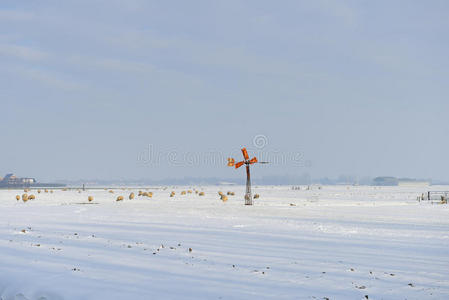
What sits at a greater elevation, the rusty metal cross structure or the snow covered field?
the rusty metal cross structure

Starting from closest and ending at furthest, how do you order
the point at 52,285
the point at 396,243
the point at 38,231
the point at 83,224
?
1. the point at 52,285
2. the point at 396,243
3. the point at 38,231
4. the point at 83,224

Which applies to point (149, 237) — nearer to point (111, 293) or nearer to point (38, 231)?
point (38, 231)

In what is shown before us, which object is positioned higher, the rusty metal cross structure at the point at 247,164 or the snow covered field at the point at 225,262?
the rusty metal cross structure at the point at 247,164

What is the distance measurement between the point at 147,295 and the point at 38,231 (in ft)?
37.2

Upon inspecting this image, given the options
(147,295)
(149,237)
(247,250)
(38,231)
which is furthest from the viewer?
→ (38,231)

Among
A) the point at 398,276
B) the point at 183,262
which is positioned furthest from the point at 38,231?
the point at 398,276

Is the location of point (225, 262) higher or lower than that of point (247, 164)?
lower

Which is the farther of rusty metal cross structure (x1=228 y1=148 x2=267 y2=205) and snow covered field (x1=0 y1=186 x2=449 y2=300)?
rusty metal cross structure (x1=228 y1=148 x2=267 y2=205)

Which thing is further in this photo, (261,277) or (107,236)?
(107,236)

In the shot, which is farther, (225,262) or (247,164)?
(247,164)

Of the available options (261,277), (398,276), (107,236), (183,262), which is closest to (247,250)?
(183,262)

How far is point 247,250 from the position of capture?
46.3 ft

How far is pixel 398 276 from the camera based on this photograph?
10.5 metres

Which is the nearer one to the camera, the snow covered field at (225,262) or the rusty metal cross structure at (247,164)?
the snow covered field at (225,262)
